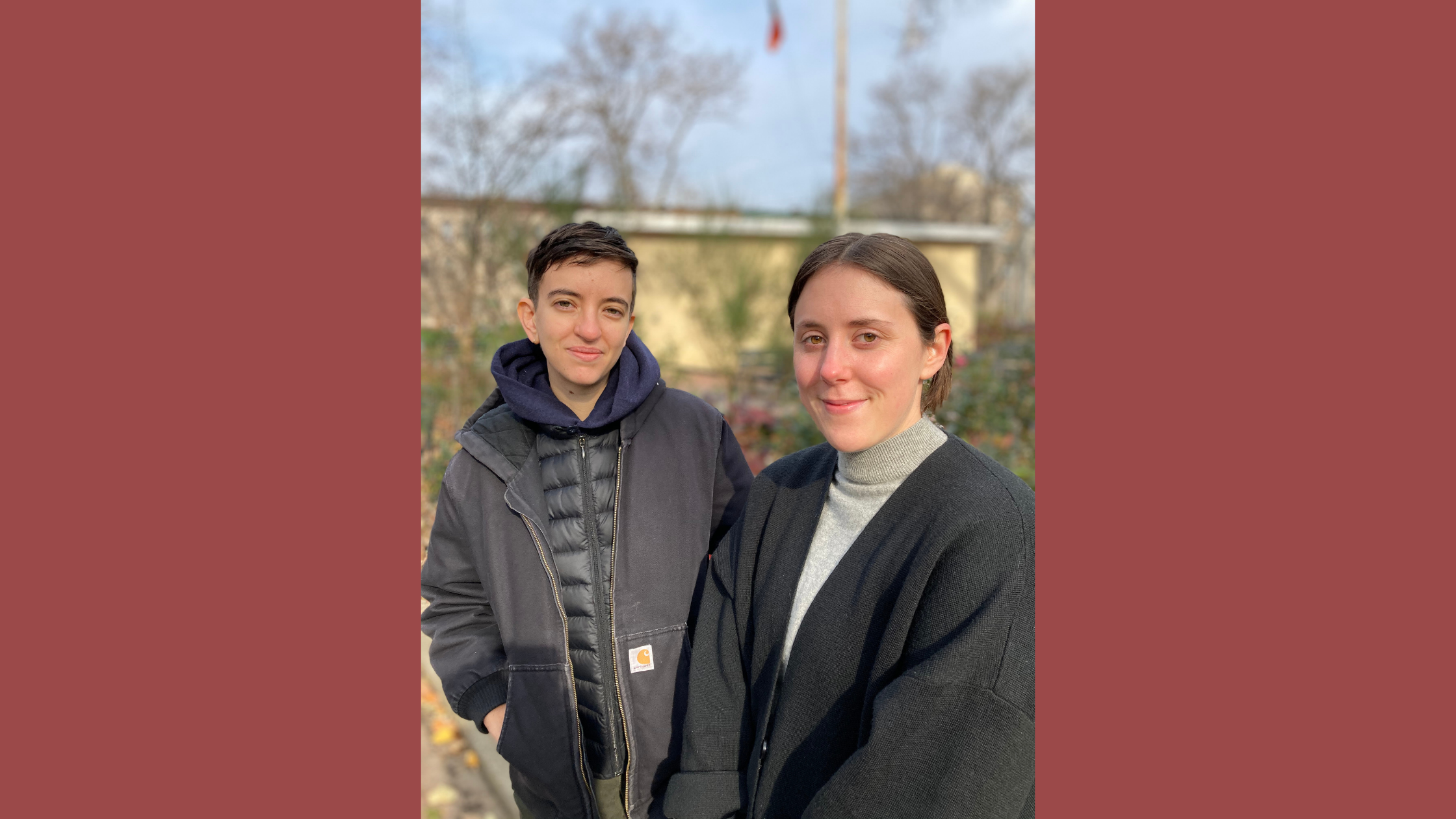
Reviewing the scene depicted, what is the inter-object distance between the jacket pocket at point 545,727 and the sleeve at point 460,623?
104 millimetres

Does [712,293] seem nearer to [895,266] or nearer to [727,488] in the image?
[727,488]

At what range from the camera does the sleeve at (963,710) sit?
1513 millimetres

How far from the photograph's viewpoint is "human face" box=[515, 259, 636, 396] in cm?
227

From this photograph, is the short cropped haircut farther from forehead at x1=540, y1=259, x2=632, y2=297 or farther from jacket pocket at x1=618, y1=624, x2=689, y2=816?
jacket pocket at x1=618, y1=624, x2=689, y2=816

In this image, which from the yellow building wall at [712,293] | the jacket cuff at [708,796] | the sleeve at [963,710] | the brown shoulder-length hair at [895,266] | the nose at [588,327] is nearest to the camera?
the sleeve at [963,710]

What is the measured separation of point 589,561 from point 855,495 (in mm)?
839

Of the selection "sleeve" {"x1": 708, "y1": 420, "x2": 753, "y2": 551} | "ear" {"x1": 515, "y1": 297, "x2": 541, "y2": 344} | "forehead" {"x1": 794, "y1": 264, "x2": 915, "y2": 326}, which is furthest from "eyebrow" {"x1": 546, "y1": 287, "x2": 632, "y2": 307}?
"forehead" {"x1": 794, "y1": 264, "x2": 915, "y2": 326}

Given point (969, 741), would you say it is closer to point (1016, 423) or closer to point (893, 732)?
point (893, 732)

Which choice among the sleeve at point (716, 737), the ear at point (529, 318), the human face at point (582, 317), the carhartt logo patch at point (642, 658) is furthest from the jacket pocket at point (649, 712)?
the ear at point (529, 318)

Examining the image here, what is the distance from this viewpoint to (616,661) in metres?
2.27

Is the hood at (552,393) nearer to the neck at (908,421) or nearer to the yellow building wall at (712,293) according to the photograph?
the neck at (908,421)

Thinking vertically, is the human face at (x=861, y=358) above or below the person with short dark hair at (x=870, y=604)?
above

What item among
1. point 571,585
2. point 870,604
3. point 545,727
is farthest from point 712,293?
point 870,604

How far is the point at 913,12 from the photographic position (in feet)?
39.6
